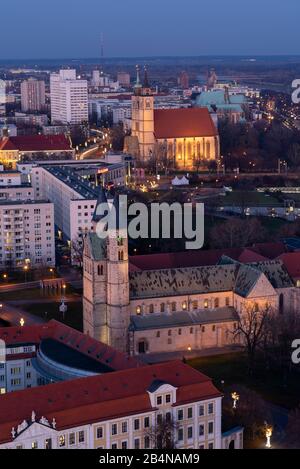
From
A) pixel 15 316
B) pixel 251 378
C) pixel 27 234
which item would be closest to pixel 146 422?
pixel 251 378

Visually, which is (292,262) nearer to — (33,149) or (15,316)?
(15,316)

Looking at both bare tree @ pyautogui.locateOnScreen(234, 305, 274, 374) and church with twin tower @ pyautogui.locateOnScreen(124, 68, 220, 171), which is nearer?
bare tree @ pyautogui.locateOnScreen(234, 305, 274, 374)

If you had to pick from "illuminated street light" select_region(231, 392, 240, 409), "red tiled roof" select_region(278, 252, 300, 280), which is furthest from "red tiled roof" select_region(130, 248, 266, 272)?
"illuminated street light" select_region(231, 392, 240, 409)

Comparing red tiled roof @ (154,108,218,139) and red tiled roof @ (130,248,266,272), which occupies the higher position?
red tiled roof @ (154,108,218,139)

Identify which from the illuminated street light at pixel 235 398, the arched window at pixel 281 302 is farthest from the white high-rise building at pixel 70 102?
the illuminated street light at pixel 235 398

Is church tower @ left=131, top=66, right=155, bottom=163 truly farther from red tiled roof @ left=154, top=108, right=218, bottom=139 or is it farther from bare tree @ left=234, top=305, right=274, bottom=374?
bare tree @ left=234, top=305, right=274, bottom=374

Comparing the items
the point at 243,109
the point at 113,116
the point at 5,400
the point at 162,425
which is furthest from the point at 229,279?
the point at 113,116

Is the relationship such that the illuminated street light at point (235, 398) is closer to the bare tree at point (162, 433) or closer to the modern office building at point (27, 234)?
the bare tree at point (162, 433)

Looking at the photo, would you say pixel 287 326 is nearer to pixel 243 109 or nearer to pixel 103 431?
pixel 103 431
